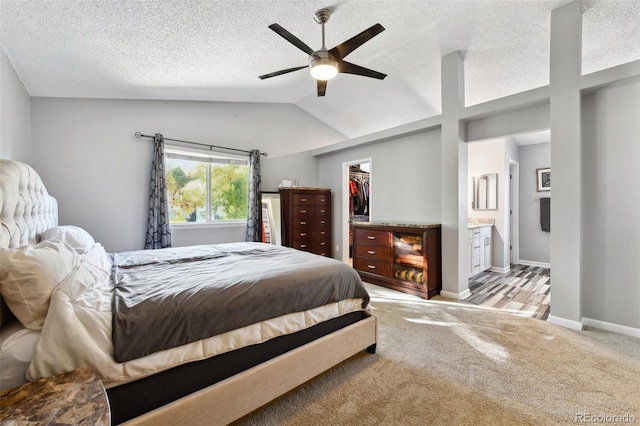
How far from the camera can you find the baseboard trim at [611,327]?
2383mm

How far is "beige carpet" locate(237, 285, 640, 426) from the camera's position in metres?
1.48

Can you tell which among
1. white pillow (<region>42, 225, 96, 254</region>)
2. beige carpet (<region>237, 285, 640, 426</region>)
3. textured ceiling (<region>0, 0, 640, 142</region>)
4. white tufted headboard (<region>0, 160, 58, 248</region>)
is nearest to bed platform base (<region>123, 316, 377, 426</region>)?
beige carpet (<region>237, 285, 640, 426</region>)

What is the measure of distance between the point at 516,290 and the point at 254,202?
4136mm

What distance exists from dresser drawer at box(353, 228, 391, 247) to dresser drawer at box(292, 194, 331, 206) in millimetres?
1119

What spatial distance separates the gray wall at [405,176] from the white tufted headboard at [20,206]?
4.09 meters

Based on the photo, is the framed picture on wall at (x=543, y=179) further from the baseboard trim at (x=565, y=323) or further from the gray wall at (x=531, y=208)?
the baseboard trim at (x=565, y=323)

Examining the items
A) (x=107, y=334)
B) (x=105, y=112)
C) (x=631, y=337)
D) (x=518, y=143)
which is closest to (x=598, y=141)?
(x=631, y=337)

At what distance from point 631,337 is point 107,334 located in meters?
3.88

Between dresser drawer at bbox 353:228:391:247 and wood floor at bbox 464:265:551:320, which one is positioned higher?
dresser drawer at bbox 353:228:391:247

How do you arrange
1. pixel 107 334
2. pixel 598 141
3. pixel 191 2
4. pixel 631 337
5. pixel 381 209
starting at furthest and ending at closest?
1. pixel 381 209
2. pixel 598 141
3. pixel 631 337
4. pixel 191 2
5. pixel 107 334

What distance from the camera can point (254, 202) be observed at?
462 centimetres

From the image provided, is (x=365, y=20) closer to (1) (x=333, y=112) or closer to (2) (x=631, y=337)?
(1) (x=333, y=112)

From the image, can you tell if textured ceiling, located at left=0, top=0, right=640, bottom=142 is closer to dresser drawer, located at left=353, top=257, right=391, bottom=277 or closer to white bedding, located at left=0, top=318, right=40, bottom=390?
white bedding, located at left=0, top=318, right=40, bottom=390

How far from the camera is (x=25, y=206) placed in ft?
6.05
